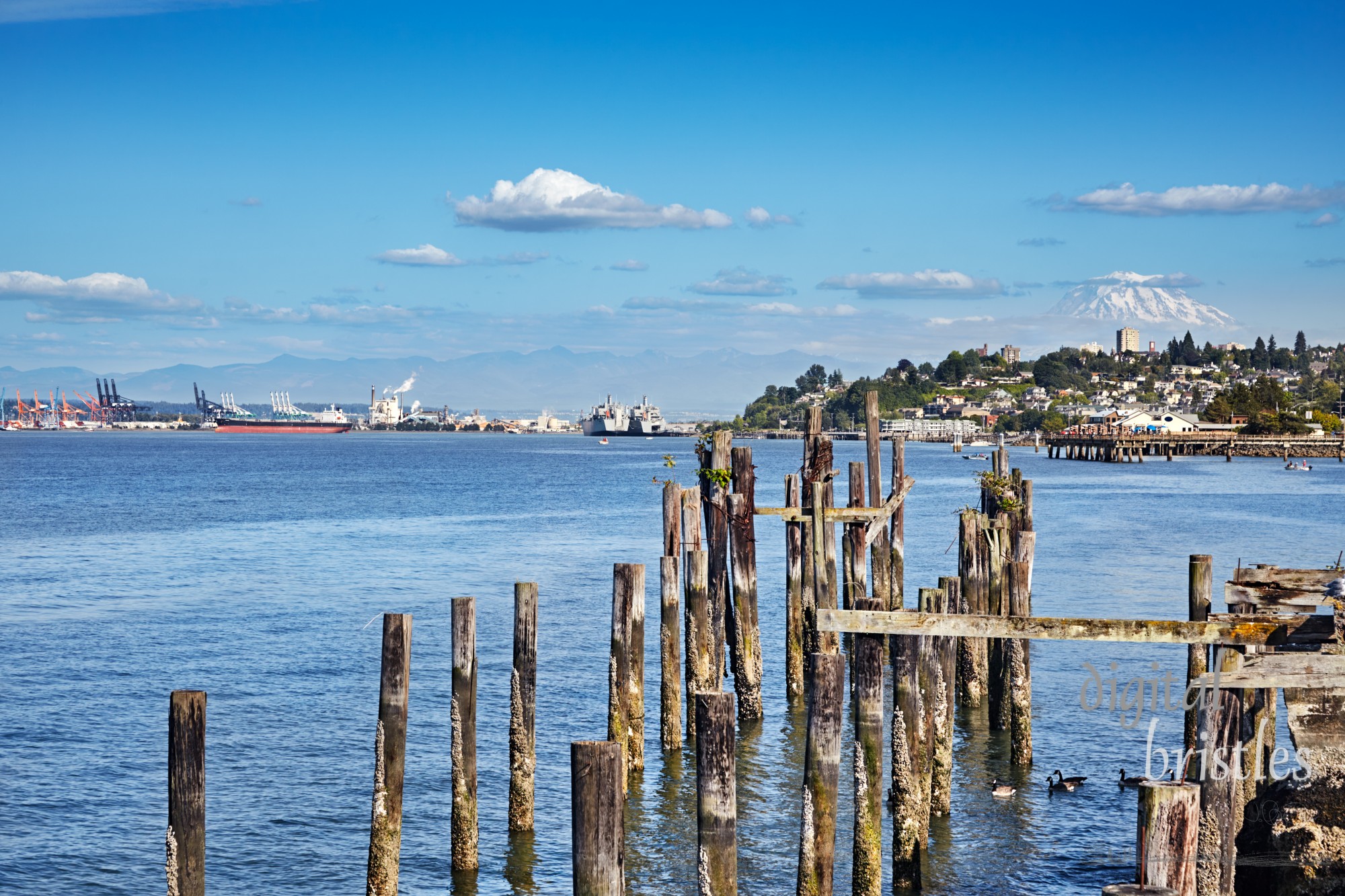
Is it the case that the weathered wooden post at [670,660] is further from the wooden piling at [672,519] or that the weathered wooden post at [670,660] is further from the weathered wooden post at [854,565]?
the weathered wooden post at [854,565]

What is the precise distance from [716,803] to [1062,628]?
3.46 metres

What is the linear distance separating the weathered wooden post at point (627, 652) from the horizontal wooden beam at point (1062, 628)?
13.1 feet

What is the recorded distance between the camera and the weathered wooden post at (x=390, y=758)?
12.3m

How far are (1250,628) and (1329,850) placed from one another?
1.94 meters

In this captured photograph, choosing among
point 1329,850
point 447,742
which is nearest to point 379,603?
point 447,742

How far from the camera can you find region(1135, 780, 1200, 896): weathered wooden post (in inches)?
288

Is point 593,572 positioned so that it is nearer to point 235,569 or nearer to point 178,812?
point 235,569

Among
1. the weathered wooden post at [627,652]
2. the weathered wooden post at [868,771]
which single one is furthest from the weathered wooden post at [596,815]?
the weathered wooden post at [627,652]

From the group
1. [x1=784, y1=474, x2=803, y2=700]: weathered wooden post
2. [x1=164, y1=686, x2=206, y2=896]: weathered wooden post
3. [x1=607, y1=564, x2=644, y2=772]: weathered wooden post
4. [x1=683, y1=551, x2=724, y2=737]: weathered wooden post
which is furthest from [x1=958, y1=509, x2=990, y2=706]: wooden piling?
[x1=164, y1=686, x2=206, y2=896]: weathered wooden post

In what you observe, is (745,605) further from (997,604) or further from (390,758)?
(390,758)

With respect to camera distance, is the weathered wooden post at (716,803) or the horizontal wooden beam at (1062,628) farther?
the horizontal wooden beam at (1062,628)

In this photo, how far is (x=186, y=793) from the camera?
412 inches

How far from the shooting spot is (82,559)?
1721 inches

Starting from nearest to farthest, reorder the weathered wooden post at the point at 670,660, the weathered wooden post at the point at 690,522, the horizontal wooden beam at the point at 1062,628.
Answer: the horizontal wooden beam at the point at 1062,628 < the weathered wooden post at the point at 670,660 < the weathered wooden post at the point at 690,522
